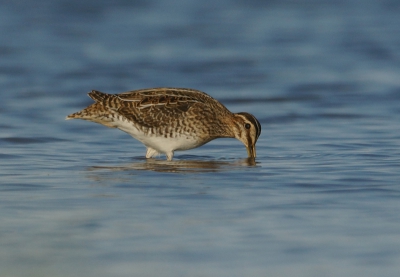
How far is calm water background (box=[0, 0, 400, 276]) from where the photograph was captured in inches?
288

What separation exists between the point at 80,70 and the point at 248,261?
13504 mm

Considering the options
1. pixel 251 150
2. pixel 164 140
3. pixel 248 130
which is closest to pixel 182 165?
pixel 164 140

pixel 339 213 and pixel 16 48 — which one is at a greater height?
pixel 16 48

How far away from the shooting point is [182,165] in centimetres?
1166

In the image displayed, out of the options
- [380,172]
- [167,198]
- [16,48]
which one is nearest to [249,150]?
[380,172]

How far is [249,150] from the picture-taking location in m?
12.2

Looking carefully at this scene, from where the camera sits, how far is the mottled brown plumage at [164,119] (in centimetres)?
1198

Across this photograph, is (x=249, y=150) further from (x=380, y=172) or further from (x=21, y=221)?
(x=21, y=221)

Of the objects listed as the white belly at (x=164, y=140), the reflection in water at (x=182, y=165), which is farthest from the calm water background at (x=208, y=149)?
the white belly at (x=164, y=140)

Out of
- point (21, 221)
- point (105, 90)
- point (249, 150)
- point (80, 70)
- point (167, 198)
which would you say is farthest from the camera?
point (80, 70)

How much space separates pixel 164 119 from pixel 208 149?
1.32 meters

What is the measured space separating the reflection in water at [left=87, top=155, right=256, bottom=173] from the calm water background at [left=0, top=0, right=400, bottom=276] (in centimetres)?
→ 4

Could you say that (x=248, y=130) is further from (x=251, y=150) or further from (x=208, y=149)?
(x=208, y=149)

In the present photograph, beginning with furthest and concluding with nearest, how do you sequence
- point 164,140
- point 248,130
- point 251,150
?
point 248,130 → point 251,150 → point 164,140
